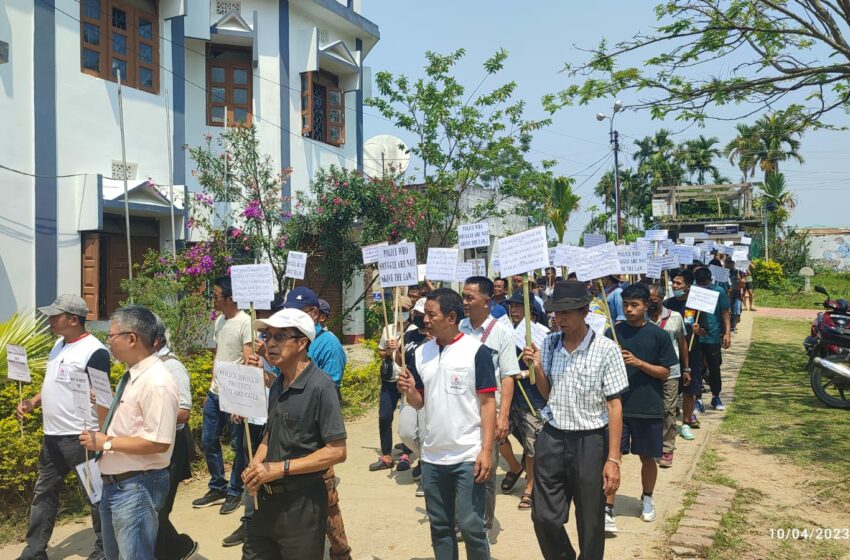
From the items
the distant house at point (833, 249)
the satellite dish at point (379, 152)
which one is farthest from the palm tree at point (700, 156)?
the satellite dish at point (379, 152)

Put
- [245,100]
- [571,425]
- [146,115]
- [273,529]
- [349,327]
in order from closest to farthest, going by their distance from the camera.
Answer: [273,529] < [571,425] < [146,115] < [245,100] < [349,327]

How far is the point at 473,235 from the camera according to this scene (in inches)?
344

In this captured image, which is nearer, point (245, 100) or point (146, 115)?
point (146, 115)

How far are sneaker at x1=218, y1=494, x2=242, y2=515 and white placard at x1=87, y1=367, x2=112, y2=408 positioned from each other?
2335 mm

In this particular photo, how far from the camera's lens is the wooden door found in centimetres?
1122

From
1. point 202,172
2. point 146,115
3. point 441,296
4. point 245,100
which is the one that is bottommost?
point 441,296

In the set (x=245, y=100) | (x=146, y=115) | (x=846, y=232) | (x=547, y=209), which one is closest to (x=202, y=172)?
(x=146, y=115)

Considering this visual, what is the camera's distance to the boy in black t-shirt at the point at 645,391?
5.31 m

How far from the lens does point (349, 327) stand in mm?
17422

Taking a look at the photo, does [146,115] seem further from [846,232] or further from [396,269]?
[846,232]

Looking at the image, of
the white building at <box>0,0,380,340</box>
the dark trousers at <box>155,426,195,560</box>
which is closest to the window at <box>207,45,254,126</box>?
the white building at <box>0,0,380,340</box>

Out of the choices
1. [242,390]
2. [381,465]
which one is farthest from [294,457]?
[381,465]

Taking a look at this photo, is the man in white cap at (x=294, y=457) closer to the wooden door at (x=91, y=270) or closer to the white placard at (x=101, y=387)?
the white placard at (x=101, y=387)

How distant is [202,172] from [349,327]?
616cm
